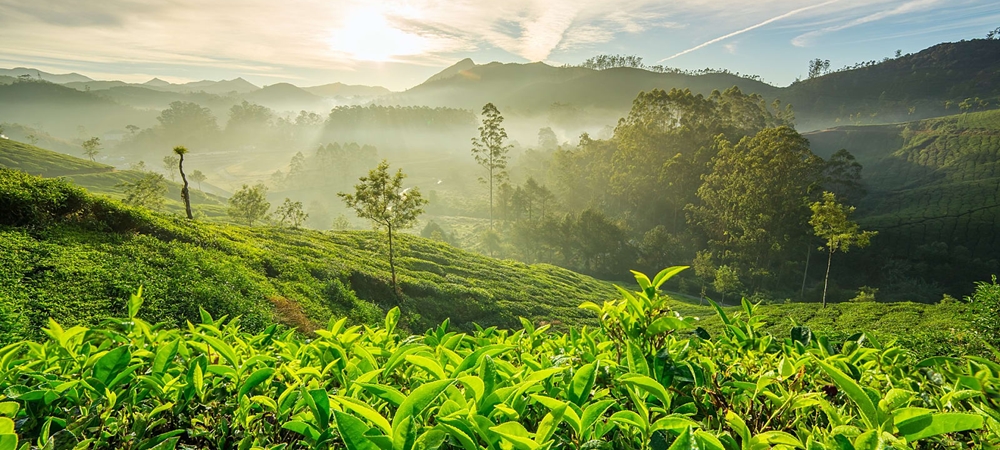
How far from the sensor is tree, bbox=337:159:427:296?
50.8 ft

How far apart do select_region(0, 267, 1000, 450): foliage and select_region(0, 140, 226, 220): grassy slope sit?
72044 millimetres

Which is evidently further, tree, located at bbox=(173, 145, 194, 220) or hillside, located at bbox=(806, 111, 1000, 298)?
hillside, located at bbox=(806, 111, 1000, 298)

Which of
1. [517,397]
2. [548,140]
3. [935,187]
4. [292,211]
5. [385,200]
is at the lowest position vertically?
[292,211]

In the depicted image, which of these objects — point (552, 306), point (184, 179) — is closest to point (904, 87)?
point (552, 306)

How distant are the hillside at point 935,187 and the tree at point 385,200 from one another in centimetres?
4791

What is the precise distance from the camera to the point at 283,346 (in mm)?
1734

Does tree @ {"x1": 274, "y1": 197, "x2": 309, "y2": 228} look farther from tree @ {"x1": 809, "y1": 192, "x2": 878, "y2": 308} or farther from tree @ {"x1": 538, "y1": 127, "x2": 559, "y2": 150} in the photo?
tree @ {"x1": 538, "y1": 127, "x2": 559, "y2": 150}

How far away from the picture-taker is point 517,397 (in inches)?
42.1

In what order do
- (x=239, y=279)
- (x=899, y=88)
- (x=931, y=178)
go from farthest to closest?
(x=899, y=88), (x=931, y=178), (x=239, y=279)

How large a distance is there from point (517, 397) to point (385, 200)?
611 inches

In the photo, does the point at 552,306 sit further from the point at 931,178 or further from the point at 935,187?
the point at 931,178

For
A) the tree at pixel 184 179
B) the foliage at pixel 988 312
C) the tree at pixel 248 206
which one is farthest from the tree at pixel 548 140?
the foliage at pixel 988 312

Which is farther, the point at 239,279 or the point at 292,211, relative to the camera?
the point at 292,211

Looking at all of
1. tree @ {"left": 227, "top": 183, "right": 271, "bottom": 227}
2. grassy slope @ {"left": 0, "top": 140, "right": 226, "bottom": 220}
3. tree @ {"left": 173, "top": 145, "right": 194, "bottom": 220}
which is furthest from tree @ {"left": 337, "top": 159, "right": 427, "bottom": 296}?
grassy slope @ {"left": 0, "top": 140, "right": 226, "bottom": 220}
